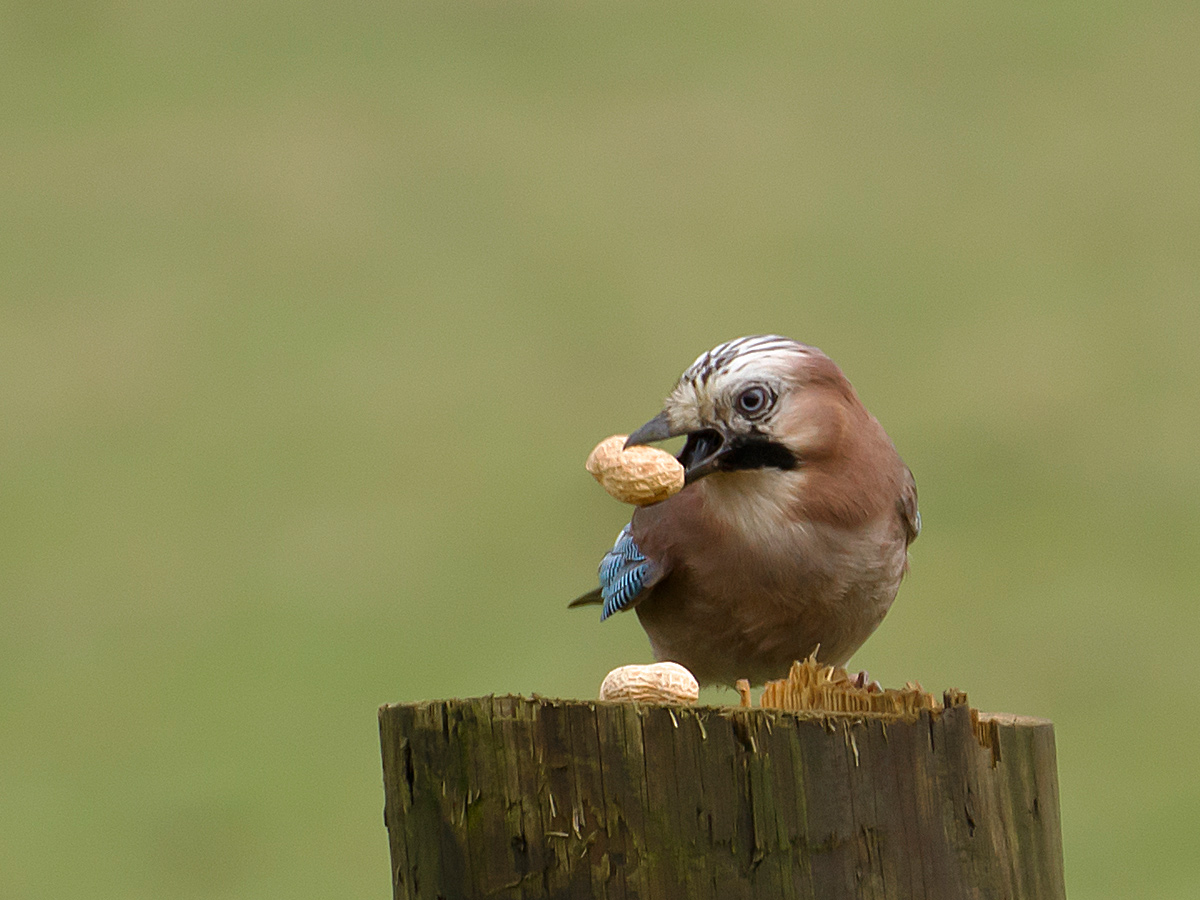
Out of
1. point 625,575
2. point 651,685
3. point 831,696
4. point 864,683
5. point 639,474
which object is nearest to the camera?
point 831,696

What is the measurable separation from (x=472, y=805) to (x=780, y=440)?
3.80 ft

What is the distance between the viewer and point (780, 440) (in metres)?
2.77

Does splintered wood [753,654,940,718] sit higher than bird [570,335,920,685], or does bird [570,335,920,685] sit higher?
bird [570,335,920,685]

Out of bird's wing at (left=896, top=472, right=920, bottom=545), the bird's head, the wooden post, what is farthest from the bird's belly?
the wooden post

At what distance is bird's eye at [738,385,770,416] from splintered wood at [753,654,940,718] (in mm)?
658

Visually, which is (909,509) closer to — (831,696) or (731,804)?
(831,696)

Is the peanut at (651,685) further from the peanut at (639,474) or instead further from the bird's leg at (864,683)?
the peanut at (639,474)

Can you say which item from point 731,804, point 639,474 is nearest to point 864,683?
point 639,474

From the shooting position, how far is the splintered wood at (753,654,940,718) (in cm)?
188

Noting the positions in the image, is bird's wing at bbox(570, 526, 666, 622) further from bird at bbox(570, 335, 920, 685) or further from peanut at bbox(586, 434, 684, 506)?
peanut at bbox(586, 434, 684, 506)

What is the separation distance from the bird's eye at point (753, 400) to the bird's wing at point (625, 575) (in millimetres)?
444

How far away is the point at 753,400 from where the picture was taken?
2.70 m

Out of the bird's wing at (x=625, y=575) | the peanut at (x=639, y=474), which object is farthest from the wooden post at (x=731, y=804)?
the bird's wing at (x=625, y=575)

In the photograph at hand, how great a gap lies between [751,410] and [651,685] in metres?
0.76
